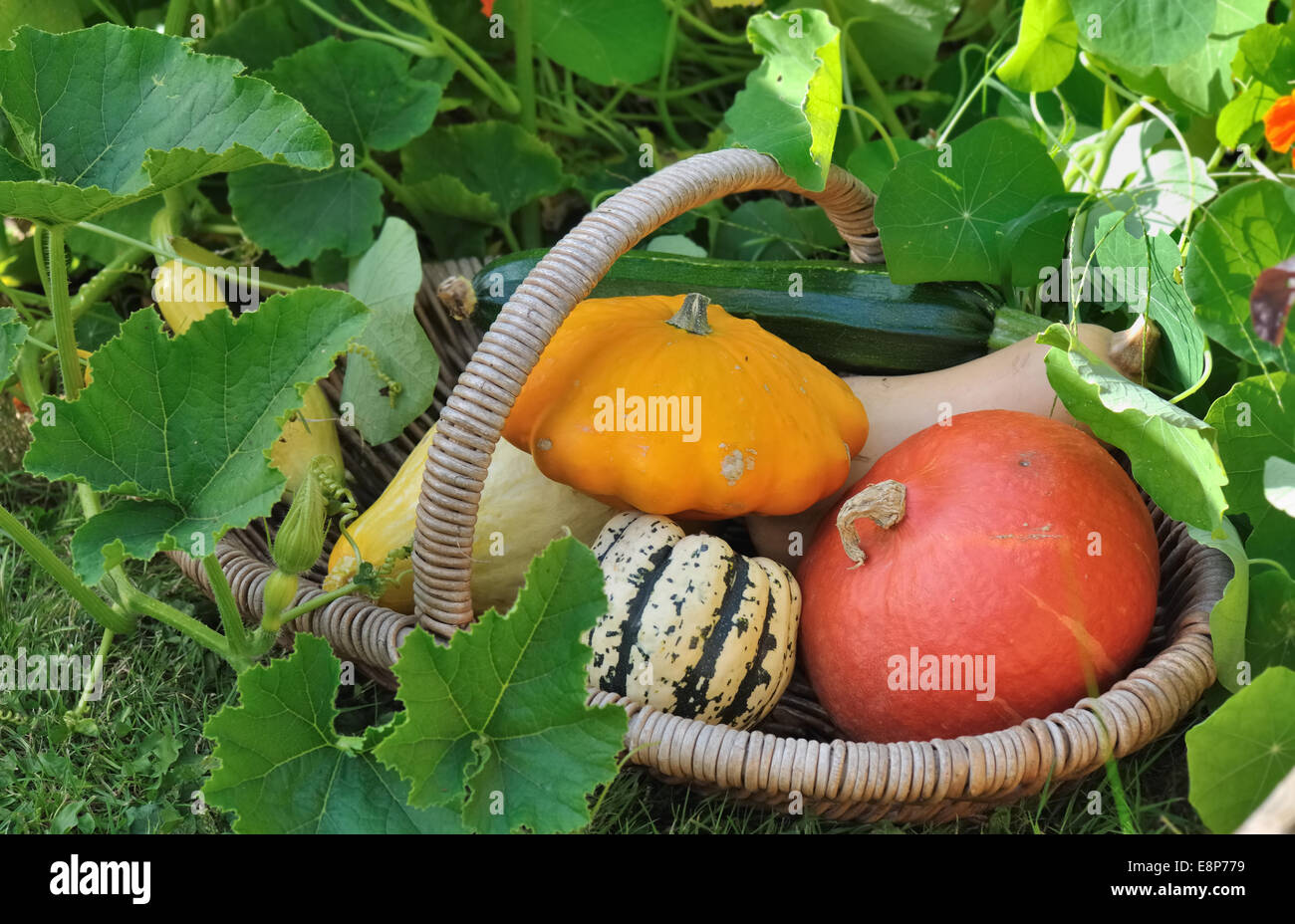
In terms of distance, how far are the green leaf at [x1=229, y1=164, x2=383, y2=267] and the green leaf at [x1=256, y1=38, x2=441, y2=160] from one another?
0.22 ft

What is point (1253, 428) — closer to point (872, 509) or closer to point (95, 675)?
point (872, 509)

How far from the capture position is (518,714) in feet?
3.10

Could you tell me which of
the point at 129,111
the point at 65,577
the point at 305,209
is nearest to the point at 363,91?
the point at 305,209

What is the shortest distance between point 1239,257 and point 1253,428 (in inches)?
6.9

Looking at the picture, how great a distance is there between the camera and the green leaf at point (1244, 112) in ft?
4.17

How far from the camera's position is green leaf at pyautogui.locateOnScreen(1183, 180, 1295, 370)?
1.13 m

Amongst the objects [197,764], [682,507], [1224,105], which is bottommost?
[197,764]

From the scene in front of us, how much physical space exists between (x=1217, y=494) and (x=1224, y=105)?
58cm

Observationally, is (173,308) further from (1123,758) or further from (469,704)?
(1123,758)

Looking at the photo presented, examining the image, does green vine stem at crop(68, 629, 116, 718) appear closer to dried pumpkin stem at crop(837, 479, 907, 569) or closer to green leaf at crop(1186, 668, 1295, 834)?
dried pumpkin stem at crop(837, 479, 907, 569)

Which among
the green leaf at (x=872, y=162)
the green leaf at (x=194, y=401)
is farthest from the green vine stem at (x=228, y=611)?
the green leaf at (x=872, y=162)

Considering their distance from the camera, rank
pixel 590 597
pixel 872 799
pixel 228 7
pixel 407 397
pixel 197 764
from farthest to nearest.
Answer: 1. pixel 228 7
2. pixel 407 397
3. pixel 197 764
4. pixel 872 799
5. pixel 590 597
